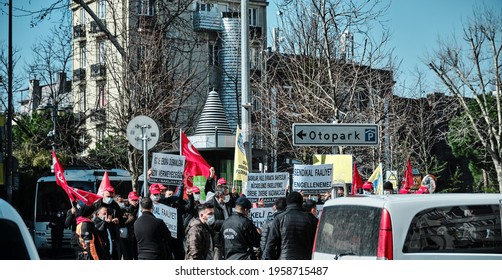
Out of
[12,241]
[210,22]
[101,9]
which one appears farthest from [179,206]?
[210,22]

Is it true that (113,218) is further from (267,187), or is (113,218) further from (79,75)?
(79,75)

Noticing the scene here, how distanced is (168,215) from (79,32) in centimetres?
821

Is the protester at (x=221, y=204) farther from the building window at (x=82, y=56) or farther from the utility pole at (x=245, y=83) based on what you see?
the building window at (x=82, y=56)

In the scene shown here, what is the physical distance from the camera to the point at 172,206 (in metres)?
13.5

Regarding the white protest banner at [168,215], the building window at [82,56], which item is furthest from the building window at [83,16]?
the white protest banner at [168,215]

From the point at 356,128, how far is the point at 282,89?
15648 mm

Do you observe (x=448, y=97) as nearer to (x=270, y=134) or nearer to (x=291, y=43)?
(x=270, y=134)

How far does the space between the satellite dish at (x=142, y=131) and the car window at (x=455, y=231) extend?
599cm

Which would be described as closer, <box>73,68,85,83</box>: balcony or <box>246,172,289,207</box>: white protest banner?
<box>246,172,289,207</box>: white protest banner

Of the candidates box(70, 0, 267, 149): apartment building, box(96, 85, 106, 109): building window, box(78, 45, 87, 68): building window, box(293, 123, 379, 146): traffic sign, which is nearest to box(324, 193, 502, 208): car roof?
box(293, 123, 379, 146): traffic sign

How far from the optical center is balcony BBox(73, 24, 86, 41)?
18250 millimetres

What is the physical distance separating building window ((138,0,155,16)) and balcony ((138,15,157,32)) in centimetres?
20

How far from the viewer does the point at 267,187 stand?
14383mm

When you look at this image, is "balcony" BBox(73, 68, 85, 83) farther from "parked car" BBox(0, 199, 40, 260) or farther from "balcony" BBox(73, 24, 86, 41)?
"parked car" BBox(0, 199, 40, 260)
